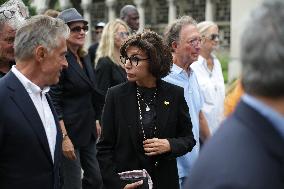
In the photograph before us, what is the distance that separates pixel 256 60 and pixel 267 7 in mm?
166

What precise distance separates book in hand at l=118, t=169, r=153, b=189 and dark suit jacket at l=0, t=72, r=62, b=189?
2.09 ft

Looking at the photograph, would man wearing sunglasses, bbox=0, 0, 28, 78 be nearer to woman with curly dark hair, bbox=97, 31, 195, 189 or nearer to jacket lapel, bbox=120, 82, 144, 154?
woman with curly dark hair, bbox=97, 31, 195, 189

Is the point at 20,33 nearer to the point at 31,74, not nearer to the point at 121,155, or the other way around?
the point at 31,74

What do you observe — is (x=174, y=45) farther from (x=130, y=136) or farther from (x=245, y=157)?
(x=245, y=157)

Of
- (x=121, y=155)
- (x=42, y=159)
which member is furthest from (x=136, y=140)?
(x=42, y=159)

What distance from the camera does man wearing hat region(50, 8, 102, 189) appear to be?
541 centimetres

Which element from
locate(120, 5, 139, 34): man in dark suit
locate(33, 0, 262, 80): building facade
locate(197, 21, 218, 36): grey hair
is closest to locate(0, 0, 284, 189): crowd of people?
locate(197, 21, 218, 36): grey hair

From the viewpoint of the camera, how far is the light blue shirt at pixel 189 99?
4.48 metres

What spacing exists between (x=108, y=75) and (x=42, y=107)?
275 cm

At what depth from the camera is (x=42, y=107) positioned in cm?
339

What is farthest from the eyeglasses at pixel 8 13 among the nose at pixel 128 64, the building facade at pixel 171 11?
the building facade at pixel 171 11

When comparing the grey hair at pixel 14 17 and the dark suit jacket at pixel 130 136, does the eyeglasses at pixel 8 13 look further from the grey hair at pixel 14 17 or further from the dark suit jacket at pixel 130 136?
the dark suit jacket at pixel 130 136

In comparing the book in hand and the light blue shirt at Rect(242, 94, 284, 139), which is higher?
the light blue shirt at Rect(242, 94, 284, 139)

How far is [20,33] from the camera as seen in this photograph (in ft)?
10.9
